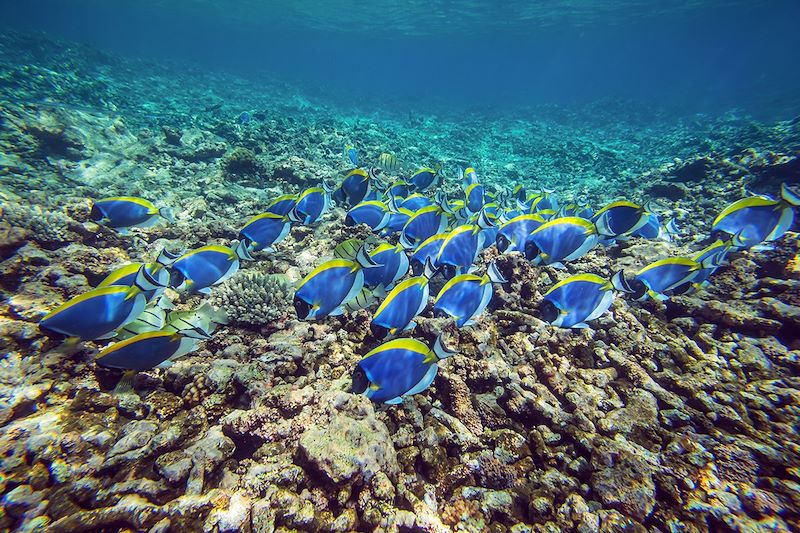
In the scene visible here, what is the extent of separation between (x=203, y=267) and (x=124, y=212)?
2001 millimetres

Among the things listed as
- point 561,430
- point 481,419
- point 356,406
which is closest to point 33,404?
point 356,406

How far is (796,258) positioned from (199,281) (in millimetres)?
7979

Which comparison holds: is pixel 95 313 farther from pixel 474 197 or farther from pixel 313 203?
pixel 474 197

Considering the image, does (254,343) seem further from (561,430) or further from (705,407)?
(705,407)

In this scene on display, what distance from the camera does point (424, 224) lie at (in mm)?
4262

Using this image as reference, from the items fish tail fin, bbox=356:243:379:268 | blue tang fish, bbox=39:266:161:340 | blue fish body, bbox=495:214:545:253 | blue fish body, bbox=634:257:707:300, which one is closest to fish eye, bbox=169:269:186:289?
blue tang fish, bbox=39:266:161:340

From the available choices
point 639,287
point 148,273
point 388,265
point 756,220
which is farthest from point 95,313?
point 756,220

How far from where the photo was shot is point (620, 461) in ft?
9.04

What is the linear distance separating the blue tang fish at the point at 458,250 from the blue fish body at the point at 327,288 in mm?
979

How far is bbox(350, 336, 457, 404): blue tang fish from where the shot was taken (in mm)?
2166

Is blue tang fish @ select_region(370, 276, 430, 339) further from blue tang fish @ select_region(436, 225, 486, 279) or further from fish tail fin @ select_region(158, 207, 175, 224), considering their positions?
fish tail fin @ select_region(158, 207, 175, 224)

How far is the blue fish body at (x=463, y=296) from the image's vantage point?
9.37 feet

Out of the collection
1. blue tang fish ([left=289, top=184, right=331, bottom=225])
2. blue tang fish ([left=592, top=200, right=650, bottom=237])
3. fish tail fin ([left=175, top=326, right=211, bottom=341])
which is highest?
blue tang fish ([left=592, top=200, right=650, bottom=237])

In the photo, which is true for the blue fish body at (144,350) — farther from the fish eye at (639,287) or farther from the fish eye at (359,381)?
the fish eye at (639,287)
